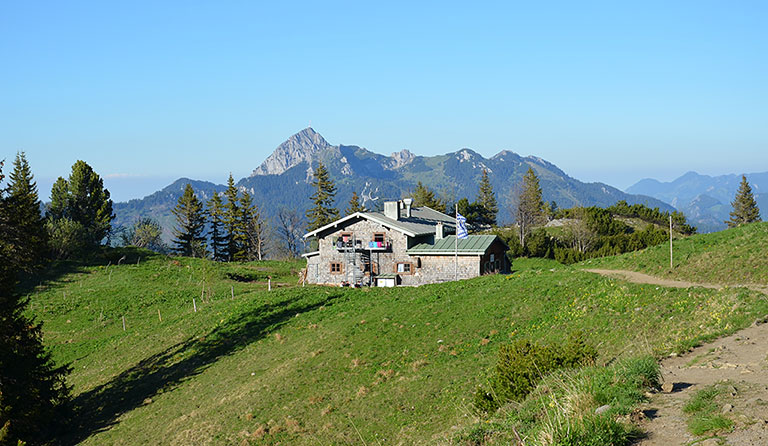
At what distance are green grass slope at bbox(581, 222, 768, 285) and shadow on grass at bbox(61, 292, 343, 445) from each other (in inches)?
768

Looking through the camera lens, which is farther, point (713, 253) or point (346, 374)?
point (713, 253)

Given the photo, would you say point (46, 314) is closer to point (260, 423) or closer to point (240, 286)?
point (240, 286)

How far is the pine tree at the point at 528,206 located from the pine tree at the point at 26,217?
65449mm

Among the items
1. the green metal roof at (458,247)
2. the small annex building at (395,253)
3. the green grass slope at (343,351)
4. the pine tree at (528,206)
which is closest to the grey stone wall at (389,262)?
the small annex building at (395,253)

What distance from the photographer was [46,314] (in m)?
44.3

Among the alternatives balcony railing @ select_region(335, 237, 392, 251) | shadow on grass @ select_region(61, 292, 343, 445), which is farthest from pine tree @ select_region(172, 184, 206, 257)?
shadow on grass @ select_region(61, 292, 343, 445)

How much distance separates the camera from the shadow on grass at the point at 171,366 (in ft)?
83.3

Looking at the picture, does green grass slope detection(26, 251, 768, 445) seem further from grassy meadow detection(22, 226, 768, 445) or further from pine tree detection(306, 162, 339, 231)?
pine tree detection(306, 162, 339, 231)

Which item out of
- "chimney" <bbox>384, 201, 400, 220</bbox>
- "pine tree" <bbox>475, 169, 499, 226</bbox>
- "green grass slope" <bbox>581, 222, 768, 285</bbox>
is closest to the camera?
"green grass slope" <bbox>581, 222, 768, 285</bbox>

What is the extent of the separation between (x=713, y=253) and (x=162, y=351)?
31454 mm

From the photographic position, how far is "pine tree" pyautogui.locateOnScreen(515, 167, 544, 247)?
93544 mm

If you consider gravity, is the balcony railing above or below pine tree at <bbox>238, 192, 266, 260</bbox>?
below

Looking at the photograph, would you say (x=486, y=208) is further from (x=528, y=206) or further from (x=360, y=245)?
(x=360, y=245)

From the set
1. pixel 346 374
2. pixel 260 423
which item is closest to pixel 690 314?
pixel 346 374
